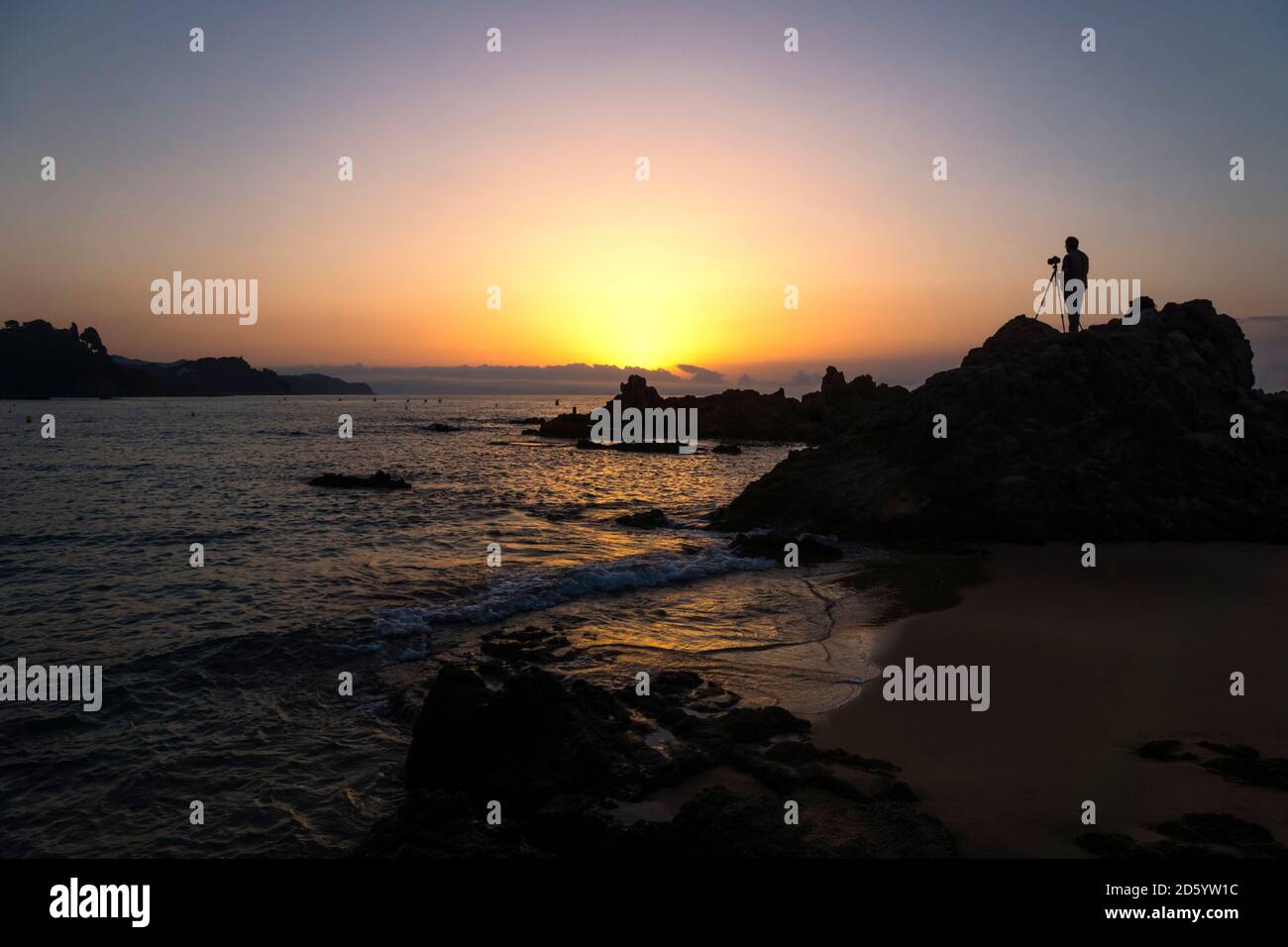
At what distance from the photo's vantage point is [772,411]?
86312 millimetres

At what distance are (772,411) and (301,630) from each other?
7712 centimetres

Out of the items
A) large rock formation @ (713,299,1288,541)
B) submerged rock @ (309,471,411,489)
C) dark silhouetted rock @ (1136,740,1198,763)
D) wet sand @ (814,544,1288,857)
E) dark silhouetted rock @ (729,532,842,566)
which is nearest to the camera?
wet sand @ (814,544,1288,857)

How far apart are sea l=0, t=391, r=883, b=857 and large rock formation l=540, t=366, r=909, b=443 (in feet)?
168

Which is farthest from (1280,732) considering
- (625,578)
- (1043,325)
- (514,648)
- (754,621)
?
(1043,325)

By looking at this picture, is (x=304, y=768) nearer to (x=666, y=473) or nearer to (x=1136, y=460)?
(x=1136, y=460)

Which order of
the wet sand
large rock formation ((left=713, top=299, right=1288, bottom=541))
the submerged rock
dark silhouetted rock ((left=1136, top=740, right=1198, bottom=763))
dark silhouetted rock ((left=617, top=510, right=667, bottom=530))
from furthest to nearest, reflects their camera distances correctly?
the submerged rock → dark silhouetted rock ((left=617, top=510, right=667, bottom=530)) → large rock formation ((left=713, top=299, right=1288, bottom=541)) → dark silhouetted rock ((left=1136, top=740, right=1198, bottom=763)) → the wet sand

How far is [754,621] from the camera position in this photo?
13844 millimetres

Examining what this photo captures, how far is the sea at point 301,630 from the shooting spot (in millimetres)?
7527

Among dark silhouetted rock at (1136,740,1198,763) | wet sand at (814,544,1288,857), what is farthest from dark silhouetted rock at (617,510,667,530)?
dark silhouetted rock at (1136,740,1198,763)

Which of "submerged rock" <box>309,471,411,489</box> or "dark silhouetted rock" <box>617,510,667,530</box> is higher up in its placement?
"submerged rock" <box>309,471,411,489</box>

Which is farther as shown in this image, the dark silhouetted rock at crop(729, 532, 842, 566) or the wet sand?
the dark silhouetted rock at crop(729, 532, 842, 566)

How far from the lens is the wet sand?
6316 millimetres

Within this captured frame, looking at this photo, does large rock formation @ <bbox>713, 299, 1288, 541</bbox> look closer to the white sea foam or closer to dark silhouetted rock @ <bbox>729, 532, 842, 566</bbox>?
dark silhouetted rock @ <bbox>729, 532, 842, 566</bbox>
